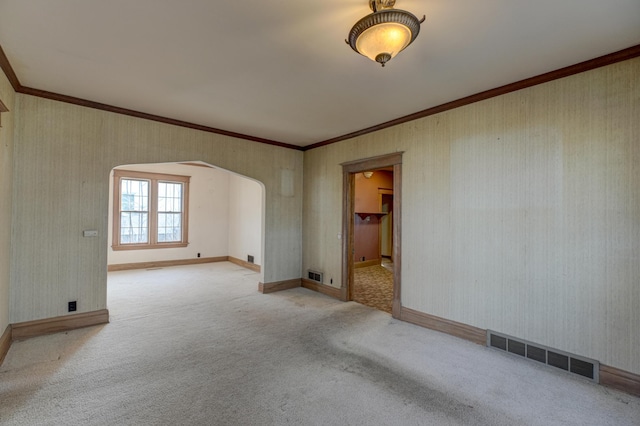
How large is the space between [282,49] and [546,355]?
3.77 metres

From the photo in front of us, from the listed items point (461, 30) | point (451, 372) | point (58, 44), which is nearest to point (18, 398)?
point (58, 44)

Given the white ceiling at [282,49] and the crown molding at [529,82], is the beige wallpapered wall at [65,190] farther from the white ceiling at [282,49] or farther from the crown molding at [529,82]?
the crown molding at [529,82]

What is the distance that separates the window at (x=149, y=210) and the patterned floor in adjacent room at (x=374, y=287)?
198 inches

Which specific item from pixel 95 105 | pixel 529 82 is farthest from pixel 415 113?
pixel 95 105

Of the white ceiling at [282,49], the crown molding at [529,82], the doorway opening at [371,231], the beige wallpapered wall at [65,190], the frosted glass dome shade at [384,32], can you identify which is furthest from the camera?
the doorway opening at [371,231]

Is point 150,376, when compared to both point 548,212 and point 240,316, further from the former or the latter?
point 548,212

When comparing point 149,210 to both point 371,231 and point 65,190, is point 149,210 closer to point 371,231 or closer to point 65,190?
point 65,190

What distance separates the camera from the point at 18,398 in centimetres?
225

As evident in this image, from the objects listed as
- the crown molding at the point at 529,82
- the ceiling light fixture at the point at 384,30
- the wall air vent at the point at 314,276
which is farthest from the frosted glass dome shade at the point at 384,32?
the wall air vent at the point at 314,276

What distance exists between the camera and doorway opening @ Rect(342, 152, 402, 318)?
4211 millimetres

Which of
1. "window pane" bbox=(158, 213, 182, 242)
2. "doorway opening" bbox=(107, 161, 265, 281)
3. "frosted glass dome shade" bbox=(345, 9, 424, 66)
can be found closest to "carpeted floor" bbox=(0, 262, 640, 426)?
"frosted glass dome shade" bbox=(345, 9, 424, 66)

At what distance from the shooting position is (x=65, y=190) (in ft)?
11.8

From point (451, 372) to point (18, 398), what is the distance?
3.56 metres

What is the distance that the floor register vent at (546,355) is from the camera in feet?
8.58
